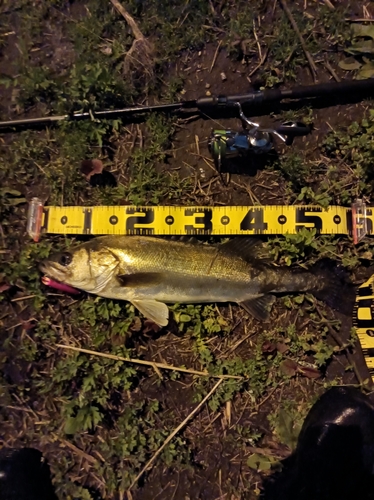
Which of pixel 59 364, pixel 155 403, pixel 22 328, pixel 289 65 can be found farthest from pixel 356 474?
pixel 289 65

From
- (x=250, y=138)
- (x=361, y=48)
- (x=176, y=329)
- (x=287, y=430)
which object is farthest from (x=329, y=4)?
(x=287, y=430)

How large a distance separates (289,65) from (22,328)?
349cm

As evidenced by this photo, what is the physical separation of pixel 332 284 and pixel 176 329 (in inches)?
57.0

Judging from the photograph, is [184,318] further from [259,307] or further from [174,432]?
[174,432]

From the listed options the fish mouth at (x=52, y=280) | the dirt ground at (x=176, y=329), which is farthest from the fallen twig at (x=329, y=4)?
the fish mouth at (x=52, y=280)

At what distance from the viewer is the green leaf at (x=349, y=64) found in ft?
14.7

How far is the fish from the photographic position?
4219mm

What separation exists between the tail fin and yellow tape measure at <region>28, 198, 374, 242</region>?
322 mm

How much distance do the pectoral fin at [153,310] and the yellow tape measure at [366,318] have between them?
1.70 metres

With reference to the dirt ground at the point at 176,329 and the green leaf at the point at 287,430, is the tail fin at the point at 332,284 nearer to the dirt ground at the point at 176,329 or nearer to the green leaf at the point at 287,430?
the dirt ground at the point at 176,329

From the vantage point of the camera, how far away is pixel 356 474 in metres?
4.31

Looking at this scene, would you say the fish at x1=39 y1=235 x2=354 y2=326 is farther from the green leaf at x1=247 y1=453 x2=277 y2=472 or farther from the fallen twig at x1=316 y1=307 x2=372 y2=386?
the green leaf at x1=247 y1=453 x2=277 y2=472

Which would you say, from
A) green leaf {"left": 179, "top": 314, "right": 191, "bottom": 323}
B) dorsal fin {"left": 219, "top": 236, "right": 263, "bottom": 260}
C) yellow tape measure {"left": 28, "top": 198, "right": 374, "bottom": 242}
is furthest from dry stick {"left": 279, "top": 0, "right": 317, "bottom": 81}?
green leaf {"left": 179, "top": 314, "right": 191, "bottom": 323}

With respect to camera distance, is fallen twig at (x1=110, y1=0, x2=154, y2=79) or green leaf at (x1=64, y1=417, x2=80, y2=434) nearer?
green leaf at (x1=64, y1=417, x2=80, y2=434)
